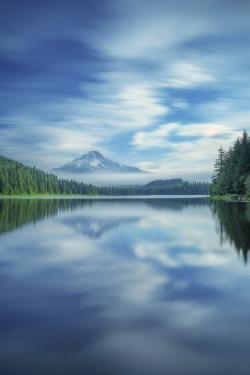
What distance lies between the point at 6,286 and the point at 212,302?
230 inches

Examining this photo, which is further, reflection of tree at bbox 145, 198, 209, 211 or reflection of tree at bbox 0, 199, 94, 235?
reflection of tree at bbox 145, 198, 209, 211

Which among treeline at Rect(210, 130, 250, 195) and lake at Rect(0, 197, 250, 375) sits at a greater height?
treeline at Rect(210, 130, 250, 195)

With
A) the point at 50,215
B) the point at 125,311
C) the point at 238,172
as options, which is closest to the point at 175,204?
the point at 238,172

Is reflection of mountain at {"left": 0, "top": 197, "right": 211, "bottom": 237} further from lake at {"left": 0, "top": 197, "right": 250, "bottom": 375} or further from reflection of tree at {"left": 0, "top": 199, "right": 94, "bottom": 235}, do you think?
lake at {"left": 0, "top": 197, "right": 250, "bottom": 375}

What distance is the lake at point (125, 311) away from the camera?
248 inches

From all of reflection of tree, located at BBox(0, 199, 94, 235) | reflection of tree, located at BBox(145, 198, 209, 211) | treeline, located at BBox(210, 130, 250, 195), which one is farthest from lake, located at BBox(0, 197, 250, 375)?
treeline, located at BBox(210, 130, 250, 195)

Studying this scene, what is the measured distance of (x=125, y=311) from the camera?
883 centimetres

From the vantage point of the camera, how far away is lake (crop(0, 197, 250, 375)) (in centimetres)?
631

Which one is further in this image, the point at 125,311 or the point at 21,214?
the point at 21,214

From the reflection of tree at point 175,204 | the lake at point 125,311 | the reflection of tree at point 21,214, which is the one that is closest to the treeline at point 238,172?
the reflection of tree at point 175,204

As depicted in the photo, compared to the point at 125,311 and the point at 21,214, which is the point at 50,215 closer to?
the point at 21,214

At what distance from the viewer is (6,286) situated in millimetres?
11312

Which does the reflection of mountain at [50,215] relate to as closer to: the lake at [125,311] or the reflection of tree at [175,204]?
the reflection of tree at [175,204]

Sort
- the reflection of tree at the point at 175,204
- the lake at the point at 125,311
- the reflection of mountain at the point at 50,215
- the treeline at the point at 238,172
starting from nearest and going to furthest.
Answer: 1. the lake at the point at 125,311
2. the reflection of mountain at the point at 50,215
3. the reflection of tree at the point at 175,204
4. the treeline at the point at 238,172
